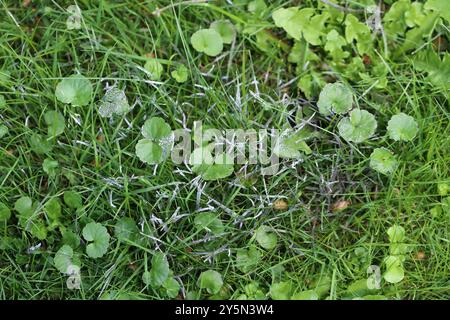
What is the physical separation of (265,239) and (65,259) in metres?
0.69

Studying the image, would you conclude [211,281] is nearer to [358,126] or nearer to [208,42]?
[358,126]

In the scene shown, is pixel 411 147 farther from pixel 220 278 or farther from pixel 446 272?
pixel 220 278

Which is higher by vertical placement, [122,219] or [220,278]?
[122,219]

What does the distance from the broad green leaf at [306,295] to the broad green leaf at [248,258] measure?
0.17 m

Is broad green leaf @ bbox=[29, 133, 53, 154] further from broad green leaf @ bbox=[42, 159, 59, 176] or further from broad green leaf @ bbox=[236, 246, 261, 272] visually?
broad green leaf @ bbox=[236, 246, 261, 272]

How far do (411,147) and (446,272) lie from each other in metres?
0.45

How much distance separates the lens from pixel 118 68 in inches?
87.7

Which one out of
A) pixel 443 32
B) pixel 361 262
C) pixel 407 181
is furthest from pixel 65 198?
pixel 443 32

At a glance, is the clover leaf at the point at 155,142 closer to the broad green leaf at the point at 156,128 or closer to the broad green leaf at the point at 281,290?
the broad green leaf at the point at 156,128

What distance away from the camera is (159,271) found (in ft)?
6.62

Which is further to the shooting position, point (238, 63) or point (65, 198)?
point (238, 63)

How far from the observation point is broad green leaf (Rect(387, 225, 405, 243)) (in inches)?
81.1

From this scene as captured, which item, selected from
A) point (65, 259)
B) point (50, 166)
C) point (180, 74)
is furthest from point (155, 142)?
point (65, 259)
